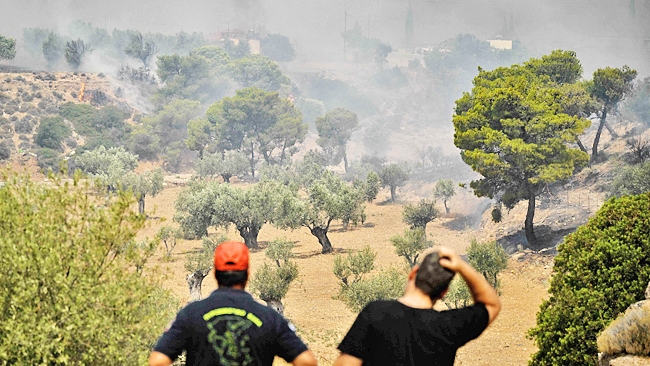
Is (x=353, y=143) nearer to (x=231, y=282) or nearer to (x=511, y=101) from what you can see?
(x=511, y=101)

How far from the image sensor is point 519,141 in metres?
44.3

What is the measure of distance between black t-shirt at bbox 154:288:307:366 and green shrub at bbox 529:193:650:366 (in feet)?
41.3

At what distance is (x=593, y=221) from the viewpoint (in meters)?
18.1

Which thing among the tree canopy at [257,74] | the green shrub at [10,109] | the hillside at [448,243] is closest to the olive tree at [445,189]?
the hillside at [448,243]

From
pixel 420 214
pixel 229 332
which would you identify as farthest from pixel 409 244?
pixel 229 332

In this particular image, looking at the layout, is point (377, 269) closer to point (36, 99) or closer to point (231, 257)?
point (231, 257)

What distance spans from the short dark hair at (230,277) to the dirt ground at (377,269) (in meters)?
8.90

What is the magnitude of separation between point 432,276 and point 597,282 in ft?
43.1

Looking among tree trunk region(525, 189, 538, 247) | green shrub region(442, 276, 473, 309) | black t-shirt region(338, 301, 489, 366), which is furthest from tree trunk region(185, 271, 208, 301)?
black t-shirt region(338, 301, 489, 366)

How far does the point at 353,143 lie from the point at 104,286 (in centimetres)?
14353

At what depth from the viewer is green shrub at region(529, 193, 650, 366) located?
52.6 ft

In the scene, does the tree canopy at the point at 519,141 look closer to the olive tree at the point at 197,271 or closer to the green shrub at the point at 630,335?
the olive tree at the point at 197,271

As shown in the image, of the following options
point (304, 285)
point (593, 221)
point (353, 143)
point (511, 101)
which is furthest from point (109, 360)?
point (353, 143)

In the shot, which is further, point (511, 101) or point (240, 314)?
point (511, 101)
